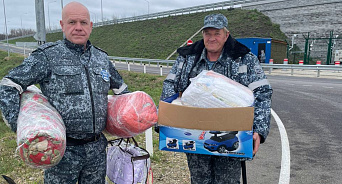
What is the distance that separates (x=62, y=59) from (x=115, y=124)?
2.25 ft

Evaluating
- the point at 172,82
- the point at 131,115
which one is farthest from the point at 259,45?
the point at 131,115

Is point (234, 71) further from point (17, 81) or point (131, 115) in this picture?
point (17, 81)

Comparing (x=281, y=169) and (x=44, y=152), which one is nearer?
(x=44, y=152)

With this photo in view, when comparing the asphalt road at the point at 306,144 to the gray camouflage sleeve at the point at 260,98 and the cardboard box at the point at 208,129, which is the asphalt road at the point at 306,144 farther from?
the cardboard box at the point at 208,129

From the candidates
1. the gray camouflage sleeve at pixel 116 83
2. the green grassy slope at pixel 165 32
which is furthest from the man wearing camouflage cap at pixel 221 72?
the green grassy slope at pixel 165 32

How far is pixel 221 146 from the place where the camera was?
6.86 feet

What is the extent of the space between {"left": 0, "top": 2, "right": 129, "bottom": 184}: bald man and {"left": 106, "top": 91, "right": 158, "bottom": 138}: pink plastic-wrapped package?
0.10 metres

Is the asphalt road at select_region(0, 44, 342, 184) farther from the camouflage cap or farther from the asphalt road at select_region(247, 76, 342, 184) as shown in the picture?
the camouflage cap

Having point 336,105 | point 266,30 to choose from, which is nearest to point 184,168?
point 336,105

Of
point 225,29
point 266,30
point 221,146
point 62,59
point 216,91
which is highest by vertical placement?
point 266,30

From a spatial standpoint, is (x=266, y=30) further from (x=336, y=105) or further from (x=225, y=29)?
(x=225, y=29)

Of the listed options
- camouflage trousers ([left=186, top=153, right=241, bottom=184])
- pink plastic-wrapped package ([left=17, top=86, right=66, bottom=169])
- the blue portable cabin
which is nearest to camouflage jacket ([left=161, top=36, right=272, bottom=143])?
camouflage trousers ([left=186, top=153, right=241, bottom=184])

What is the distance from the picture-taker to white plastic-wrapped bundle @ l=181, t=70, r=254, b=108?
205cm

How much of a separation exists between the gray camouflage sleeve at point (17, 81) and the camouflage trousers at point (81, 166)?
1.55 ft
